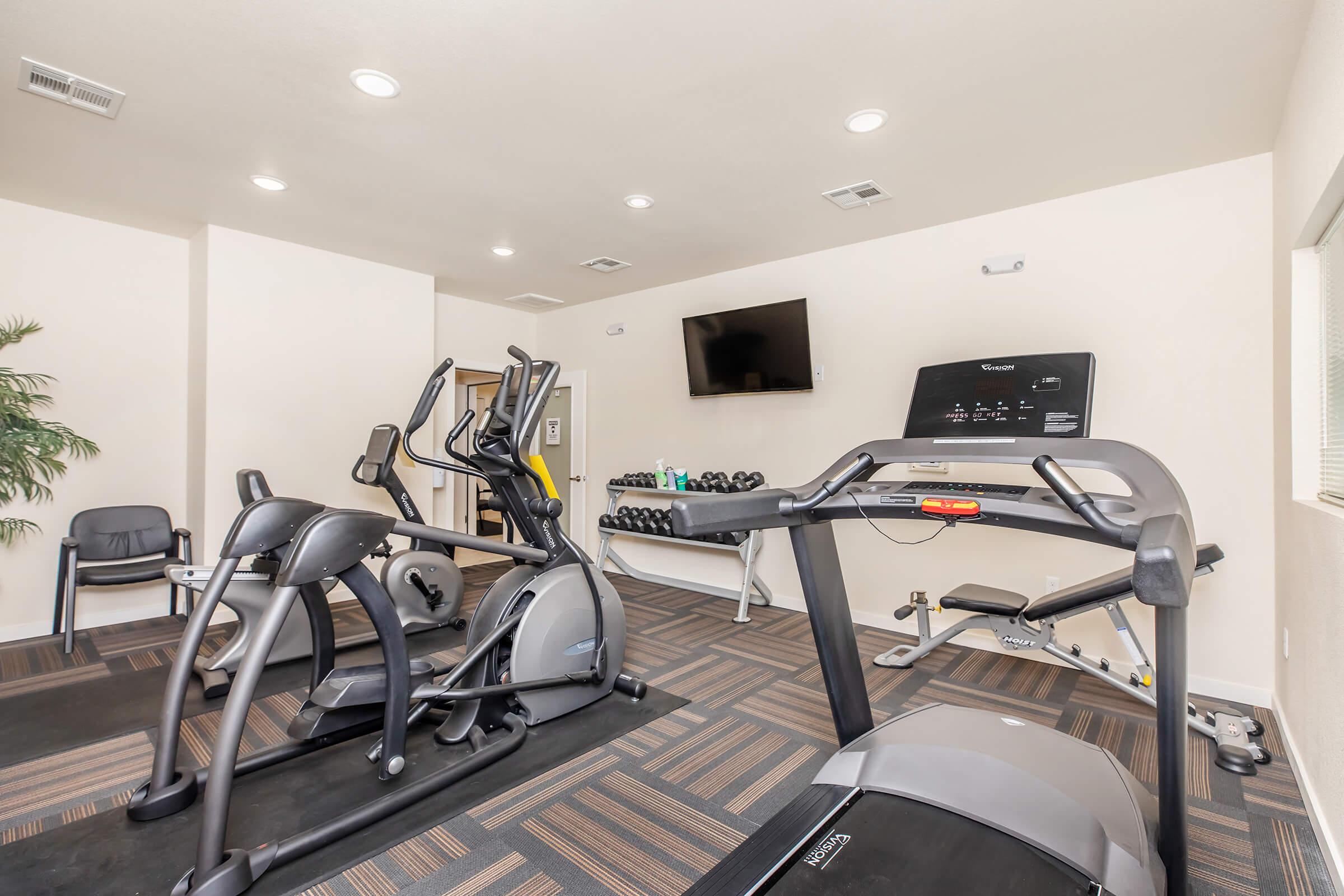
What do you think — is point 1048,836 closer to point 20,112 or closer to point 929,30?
point 929,30

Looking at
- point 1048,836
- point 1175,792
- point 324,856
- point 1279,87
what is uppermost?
point 1279,87

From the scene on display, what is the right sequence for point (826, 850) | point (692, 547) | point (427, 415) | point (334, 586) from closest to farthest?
point (826, 850), point (427, 415), point (334, 586), point (692, 547)

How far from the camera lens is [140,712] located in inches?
116

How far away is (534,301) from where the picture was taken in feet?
20.6

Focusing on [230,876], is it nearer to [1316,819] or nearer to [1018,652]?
[1316,819]

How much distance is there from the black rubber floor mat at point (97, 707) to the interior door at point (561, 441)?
10.0ft

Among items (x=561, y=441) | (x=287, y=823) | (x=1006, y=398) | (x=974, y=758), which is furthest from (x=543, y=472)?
(x=561, y=441)

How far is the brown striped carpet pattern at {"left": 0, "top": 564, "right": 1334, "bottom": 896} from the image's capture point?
6.06ft

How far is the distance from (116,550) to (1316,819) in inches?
243

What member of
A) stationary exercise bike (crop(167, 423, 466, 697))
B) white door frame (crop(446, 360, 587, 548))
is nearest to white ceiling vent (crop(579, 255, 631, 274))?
white door frame (crop(446, 360, 587, 548))

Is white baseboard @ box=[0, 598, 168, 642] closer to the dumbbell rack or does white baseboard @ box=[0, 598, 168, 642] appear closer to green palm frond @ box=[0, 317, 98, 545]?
green palm frond @ box=[0, 317, 98, 545]

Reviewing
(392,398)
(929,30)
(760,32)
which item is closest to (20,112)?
(392,398)

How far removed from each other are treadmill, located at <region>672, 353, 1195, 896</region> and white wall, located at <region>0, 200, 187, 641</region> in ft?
15.4

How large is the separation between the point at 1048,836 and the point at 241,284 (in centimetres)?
533
